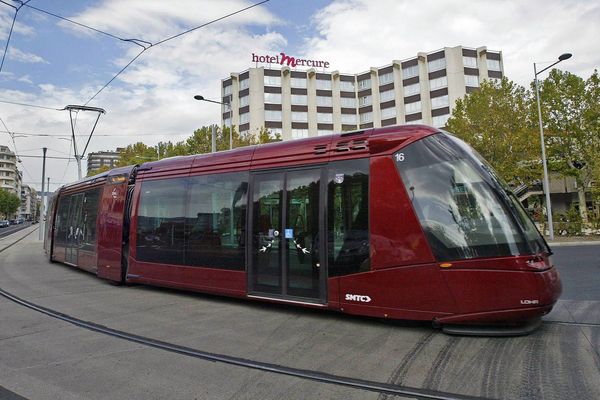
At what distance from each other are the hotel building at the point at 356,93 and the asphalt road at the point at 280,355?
52.3 m

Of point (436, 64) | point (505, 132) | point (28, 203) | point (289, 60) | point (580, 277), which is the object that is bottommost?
point (580, 277)

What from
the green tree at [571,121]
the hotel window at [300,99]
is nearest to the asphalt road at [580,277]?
the green tree at [571,121]

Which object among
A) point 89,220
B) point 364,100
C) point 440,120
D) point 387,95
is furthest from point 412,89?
point 89,220

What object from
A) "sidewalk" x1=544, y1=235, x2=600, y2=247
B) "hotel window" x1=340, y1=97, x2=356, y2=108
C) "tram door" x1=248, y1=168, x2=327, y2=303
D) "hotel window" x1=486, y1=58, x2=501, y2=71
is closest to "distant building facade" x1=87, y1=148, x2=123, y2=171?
"hotel window" x1=340, y1=97, x2=356, y2=108

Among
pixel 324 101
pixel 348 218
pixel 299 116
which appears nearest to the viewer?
pixel 348 218

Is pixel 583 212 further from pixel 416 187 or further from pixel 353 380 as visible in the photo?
pixel 353 380

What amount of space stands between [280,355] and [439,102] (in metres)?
59.1

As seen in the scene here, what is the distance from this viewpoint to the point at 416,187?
213 inches

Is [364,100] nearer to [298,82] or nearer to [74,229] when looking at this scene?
[298,82]

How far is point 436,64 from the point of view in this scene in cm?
5834

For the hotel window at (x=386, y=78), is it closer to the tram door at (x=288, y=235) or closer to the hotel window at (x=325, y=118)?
the hotel window at (x=325, y=118)

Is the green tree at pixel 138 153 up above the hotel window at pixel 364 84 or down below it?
below

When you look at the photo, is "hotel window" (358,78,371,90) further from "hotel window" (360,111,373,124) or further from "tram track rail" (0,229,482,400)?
"tram track rail" (0,229,482,400)

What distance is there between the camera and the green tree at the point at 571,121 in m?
25.5
